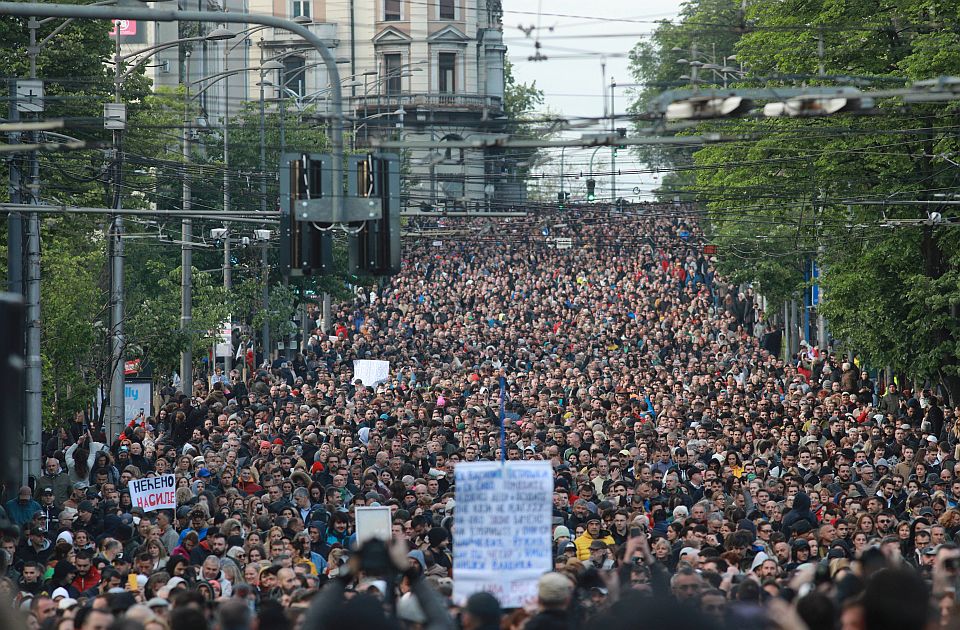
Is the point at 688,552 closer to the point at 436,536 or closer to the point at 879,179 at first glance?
Answer: the point at 436,536

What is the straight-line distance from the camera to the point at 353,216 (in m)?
15.7

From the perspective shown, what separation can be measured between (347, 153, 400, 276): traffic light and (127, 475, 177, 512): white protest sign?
15.7 feet

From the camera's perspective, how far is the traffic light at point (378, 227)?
51.9 ft

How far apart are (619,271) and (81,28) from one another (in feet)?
136

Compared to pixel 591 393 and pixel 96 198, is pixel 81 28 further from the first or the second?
pixel 591 393

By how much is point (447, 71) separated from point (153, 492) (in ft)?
273

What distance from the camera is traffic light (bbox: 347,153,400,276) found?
1582 cm

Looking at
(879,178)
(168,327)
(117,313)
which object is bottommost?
(168,327)

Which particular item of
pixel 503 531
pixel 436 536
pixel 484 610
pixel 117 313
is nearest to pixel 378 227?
pixel 436 536

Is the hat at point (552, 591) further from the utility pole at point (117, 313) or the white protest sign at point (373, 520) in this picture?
the utility pole at point (117, 313)

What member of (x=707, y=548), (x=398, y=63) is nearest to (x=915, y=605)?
(x=707, y=548)

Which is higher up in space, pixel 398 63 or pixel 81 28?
pixel 398 63

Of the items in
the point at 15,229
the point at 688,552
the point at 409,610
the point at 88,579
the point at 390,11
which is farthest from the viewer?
the point at 390,11

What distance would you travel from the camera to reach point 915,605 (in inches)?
272
